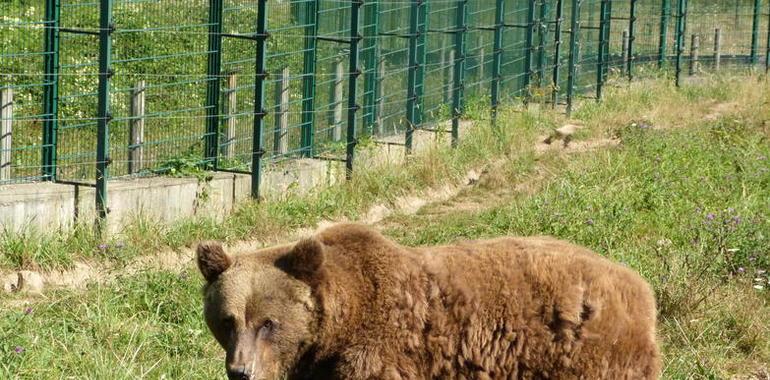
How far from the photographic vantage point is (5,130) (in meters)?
10.4

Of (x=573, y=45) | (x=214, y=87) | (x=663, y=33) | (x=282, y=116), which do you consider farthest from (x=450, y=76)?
(x=663, y=33)

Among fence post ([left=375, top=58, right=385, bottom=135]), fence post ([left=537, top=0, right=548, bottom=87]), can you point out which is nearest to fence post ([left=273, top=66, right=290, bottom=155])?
fence post ([left=375, top=58, right=385, bottom=135])

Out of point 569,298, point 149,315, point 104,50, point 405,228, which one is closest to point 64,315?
point 149,315

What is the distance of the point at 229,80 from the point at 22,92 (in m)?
1.92

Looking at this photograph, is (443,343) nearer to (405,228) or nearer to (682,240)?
(682,240)

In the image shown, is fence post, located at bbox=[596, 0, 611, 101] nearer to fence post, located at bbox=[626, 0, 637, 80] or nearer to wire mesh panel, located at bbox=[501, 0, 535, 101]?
fence post, located at bbox=[626, 0, 637, 80]

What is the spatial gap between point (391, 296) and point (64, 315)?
309 centimetres

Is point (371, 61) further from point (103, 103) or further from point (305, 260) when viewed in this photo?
point (305, 260)

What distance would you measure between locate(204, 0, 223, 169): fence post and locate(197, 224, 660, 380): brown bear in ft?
22.5

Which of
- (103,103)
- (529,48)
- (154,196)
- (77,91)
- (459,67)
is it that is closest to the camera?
(103,103)

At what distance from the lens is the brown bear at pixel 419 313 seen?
514cm

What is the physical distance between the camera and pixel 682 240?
10.2 metres

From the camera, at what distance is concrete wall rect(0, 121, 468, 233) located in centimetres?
969

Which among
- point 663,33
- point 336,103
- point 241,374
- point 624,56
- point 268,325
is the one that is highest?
point 663,33
